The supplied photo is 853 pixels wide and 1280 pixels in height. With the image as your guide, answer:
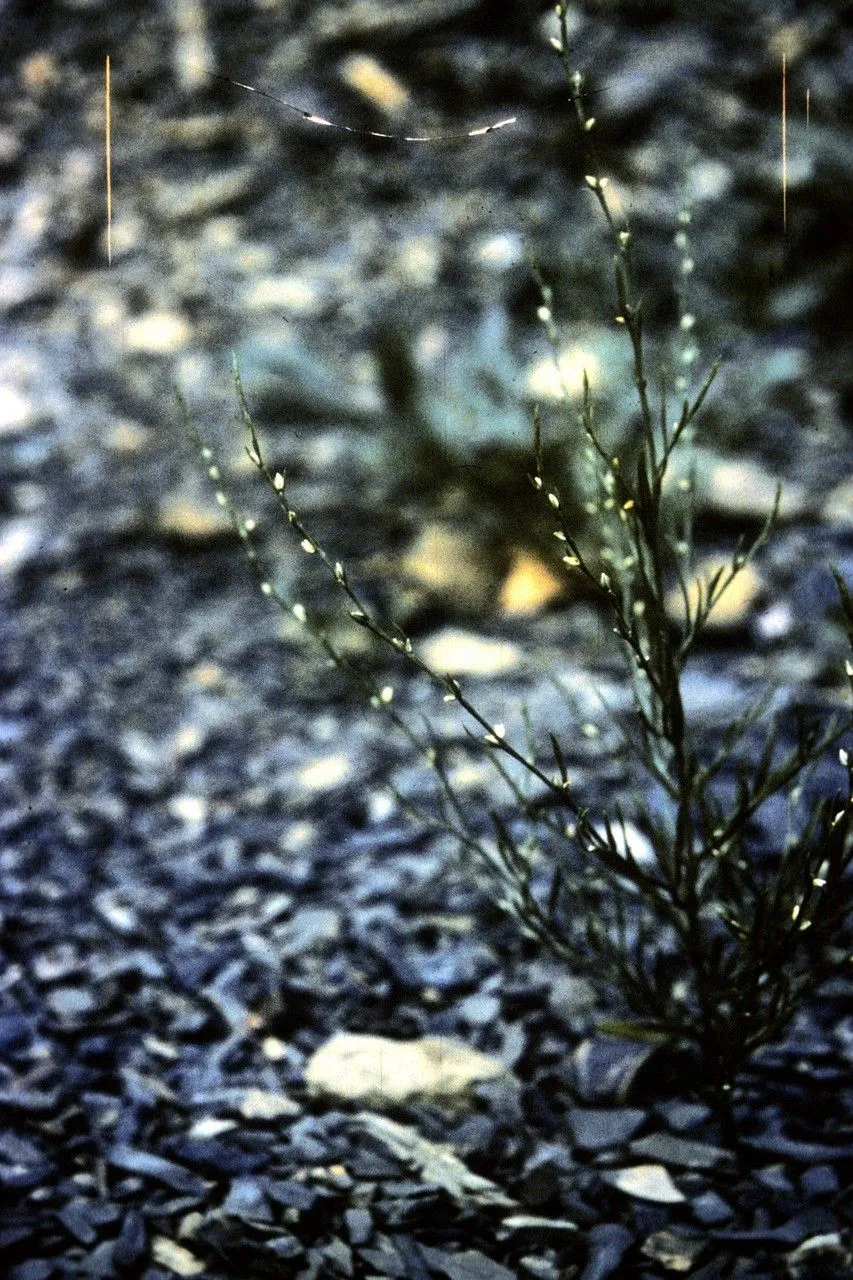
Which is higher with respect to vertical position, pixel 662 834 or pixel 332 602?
pixel 332 602

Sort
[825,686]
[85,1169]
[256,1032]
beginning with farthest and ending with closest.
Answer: [825,686]
[256,1032]
[85,1169]

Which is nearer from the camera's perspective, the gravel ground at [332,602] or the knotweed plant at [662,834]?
the knotweed plant at [662,834]

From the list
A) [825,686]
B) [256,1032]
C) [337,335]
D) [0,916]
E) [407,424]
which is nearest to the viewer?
[256,1032]

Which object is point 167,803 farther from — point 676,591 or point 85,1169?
point 676,591

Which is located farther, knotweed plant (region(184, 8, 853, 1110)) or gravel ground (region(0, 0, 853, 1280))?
gravel ground (region(0, 0, 853, 1280))

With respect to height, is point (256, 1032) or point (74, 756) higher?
point (74, 756)

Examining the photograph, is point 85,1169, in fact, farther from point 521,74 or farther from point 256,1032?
point 521,74

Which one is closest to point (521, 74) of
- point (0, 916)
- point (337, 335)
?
point (337, 335)

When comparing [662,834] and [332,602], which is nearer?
[662,834]

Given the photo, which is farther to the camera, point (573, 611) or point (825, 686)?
point (573, 611)

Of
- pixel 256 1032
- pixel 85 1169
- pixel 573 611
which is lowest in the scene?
pixel 85 1169
